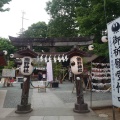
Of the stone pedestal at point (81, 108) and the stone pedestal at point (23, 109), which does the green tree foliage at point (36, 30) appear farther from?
the stone pedestal at point (81, 108)

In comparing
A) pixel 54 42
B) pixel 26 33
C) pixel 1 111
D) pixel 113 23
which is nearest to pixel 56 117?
pixel 1 111

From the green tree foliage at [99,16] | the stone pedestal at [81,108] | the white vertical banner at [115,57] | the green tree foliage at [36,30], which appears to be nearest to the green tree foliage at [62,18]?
the green tree foliage at [36,30]

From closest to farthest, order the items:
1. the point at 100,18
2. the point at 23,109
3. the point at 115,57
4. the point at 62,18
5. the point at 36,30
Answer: the point at 115,57
the point at 23,109
the point at 100,18
the point at 62,18
the point at 36,30

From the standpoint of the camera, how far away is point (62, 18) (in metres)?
34.7

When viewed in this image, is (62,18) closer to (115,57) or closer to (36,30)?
(36,30)

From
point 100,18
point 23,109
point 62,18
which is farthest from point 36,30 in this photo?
point 23,109

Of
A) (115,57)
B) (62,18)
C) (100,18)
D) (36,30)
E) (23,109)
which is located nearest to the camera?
(115,57)

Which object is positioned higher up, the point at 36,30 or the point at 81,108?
the point at 36,30

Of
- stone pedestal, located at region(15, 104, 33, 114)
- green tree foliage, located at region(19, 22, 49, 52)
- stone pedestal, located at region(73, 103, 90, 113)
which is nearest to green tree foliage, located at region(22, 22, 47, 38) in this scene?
green tree foliage, located at region(19, 22, 49, 52)

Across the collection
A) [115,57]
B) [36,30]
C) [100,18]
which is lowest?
[115,57]

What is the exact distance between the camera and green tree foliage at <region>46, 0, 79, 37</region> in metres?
33.8

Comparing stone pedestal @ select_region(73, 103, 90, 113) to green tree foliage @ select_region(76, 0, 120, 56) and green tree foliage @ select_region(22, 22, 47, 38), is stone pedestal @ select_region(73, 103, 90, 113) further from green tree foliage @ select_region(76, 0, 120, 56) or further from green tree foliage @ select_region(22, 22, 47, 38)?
green tree foliage @ select_region(22, 22, 47, 38)

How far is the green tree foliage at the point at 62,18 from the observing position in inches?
1333

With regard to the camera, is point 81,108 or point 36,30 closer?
point 81,108
